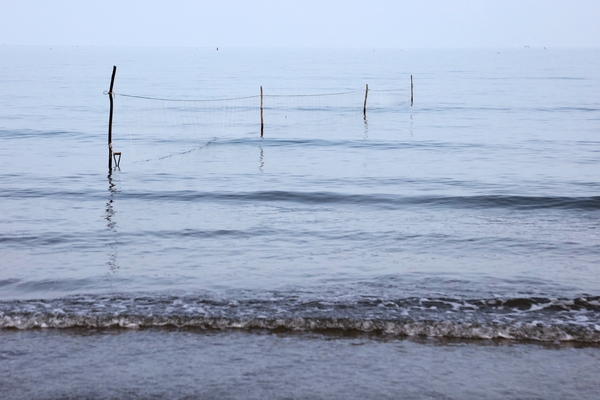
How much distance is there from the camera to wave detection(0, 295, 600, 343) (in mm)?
9250

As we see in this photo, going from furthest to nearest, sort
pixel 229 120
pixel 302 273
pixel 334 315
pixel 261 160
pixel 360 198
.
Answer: pixel 229 120
pixel 261 160
pixel 360 198
pixel 302 273
pixel 334 315

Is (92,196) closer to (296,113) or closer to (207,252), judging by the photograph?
(207,252)

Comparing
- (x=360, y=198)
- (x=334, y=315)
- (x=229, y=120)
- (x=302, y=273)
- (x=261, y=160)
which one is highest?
(x=229, y=120)

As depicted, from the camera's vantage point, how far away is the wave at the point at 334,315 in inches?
364

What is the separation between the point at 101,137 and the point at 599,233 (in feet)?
91.6

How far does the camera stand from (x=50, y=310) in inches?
391

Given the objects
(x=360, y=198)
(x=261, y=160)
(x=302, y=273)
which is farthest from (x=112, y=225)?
(x=261, y=160)

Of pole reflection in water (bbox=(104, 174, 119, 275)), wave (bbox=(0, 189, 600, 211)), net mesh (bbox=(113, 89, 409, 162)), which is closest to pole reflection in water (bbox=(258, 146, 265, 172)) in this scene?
net mesh (bbox=(113, 89, 409, 162))

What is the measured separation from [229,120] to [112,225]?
105 feet

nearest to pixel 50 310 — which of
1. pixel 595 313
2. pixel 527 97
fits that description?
pixel 595 313

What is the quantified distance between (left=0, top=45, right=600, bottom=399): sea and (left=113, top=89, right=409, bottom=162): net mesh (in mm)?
4431

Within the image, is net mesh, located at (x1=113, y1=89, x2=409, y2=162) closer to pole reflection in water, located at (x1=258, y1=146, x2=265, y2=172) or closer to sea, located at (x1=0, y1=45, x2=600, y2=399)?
pole reflection in water, located at (x1=258, y1=146, x2=265, y2=172)

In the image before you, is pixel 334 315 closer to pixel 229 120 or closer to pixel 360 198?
pixel 360 198

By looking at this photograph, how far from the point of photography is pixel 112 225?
1633cm
